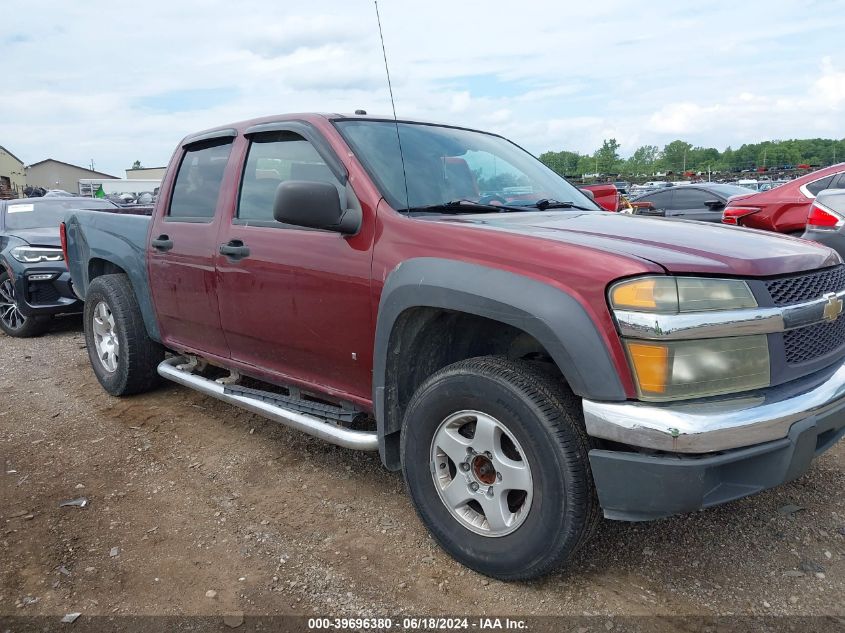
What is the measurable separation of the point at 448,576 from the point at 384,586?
0.25 m

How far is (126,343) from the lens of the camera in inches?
179

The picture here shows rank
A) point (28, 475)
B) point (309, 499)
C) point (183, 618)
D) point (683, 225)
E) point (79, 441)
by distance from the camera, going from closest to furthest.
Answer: point (183, 618)
point (683, 225)
point (309, 499)
point (28, 475)
point (79, 441)

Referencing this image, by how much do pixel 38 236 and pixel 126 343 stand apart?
376cm

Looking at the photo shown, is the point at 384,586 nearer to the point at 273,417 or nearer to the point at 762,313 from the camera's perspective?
the point at 273,417

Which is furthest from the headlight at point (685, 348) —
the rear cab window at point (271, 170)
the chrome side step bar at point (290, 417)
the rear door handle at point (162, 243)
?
the rear door handle at point (162, 243)

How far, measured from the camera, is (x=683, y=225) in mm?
2895

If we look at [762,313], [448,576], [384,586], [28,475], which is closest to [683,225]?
[762,313]

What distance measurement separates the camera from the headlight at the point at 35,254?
7082 mm

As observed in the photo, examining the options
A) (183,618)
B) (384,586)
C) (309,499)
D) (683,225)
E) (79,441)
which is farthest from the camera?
(79,441)

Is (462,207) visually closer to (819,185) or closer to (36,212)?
(819,185)

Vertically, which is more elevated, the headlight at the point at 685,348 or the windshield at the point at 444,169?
the windshield at the point at 444,169

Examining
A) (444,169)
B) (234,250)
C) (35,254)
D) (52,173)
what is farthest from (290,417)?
(52,173)

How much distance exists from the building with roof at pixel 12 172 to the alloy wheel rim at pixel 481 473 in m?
64.4

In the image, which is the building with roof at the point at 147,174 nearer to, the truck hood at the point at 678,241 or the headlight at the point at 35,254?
the headlight at the point at 35,254
